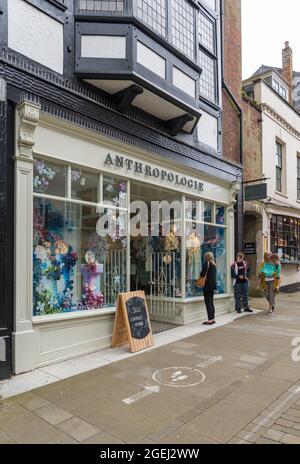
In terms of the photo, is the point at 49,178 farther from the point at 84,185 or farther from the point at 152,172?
the point at 152,172

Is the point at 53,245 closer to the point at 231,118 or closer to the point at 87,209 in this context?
the point at 87,209

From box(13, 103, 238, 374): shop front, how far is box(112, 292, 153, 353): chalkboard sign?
0.70ft

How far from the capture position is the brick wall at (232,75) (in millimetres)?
11031

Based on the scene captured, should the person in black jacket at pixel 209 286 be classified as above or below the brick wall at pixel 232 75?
below

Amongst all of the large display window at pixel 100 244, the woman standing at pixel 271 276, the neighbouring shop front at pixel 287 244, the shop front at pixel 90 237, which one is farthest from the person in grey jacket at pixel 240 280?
the neighbouring shop front at pixel 287 244

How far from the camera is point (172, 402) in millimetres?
4324

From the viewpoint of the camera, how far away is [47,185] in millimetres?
6016

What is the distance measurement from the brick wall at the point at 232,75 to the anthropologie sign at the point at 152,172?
2197mm

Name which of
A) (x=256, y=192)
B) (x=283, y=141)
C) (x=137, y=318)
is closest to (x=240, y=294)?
(x=256, y=192)

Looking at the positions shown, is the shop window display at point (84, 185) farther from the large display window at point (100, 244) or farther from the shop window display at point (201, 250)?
the shop window display at point (201, 250)

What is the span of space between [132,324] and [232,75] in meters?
8.64

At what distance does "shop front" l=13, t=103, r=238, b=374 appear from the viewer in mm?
5473

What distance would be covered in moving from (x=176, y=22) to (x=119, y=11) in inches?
77.8

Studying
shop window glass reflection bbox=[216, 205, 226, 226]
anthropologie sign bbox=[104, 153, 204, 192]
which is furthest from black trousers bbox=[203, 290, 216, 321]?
anthropologie sign bbox=[104, 153, 204, 192]
